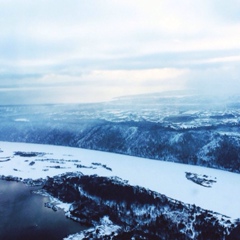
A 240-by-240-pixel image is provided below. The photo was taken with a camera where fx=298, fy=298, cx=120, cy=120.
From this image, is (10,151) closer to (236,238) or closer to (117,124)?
(117,124)

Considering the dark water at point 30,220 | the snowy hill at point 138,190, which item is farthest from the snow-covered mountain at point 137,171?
the dark water at point 30,220

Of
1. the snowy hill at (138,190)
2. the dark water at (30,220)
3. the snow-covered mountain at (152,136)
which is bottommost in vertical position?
the dark water at (30,220)

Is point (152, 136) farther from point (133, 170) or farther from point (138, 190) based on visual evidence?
point (138, 190)

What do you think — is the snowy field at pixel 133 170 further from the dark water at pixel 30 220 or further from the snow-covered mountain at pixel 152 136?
the dark water at pixel 30 220

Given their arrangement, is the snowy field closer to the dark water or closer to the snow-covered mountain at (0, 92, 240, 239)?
the snow-covered mountain at (0, 92, 240, 239)

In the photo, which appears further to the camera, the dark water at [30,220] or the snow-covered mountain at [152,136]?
the snow-covered mountain at [152,136]

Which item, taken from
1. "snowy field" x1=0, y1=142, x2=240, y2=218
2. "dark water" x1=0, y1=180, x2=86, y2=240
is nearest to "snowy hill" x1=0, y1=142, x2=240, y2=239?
"snowy field" x1=0, y1=142, x2=240, y2=218

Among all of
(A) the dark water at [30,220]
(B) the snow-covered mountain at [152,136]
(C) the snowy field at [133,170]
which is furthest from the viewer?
(B) the snow-covered mountain at [152,136]

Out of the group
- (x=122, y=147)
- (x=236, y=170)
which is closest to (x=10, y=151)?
(x=122, y=147)
